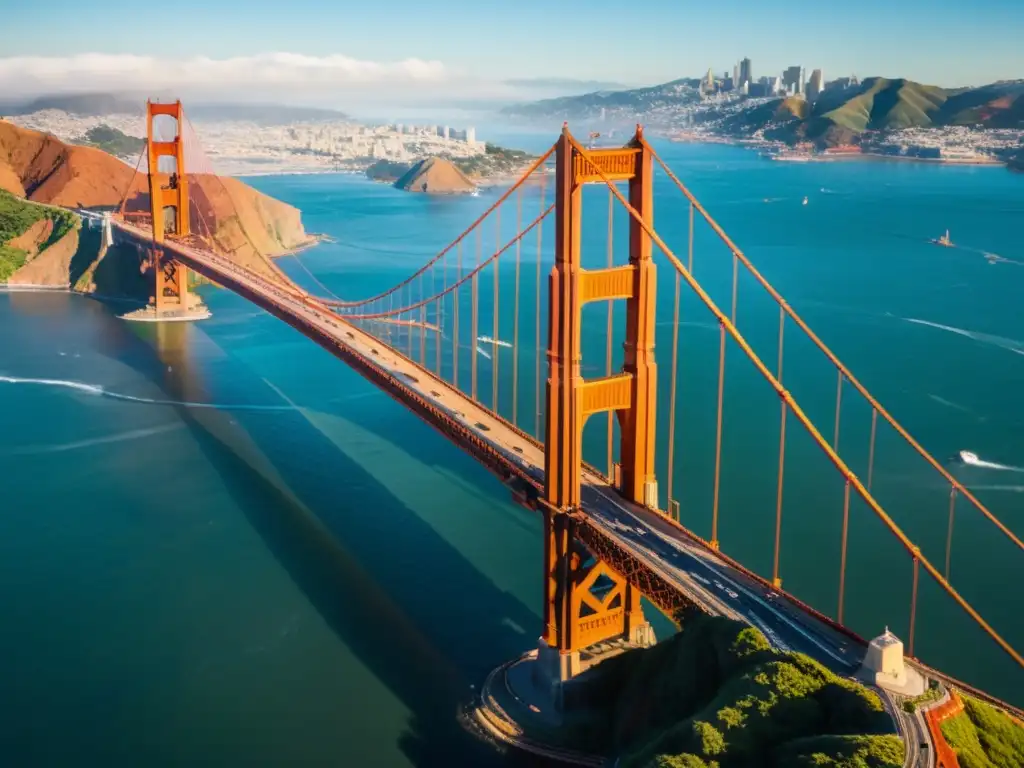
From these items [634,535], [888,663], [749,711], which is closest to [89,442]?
[634,535]

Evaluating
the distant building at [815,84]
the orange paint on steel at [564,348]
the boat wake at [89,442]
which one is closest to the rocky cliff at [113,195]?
the boat wake at [89,442]

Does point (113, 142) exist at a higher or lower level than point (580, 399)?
higher

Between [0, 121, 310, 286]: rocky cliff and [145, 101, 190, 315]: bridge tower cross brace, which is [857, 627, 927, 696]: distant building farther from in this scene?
[0, 121, 310, 286]: rocky cliff

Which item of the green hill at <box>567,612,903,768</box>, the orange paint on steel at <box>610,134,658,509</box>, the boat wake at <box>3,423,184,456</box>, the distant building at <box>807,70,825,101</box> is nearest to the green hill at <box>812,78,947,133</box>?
the distant building at <box>807,70,825,101</box>

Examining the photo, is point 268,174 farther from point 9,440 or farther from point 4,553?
point 4,553

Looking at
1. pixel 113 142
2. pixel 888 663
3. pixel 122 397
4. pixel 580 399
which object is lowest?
pixel 122 397

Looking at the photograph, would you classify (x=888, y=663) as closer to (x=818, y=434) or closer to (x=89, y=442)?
(x=818, y=434)
